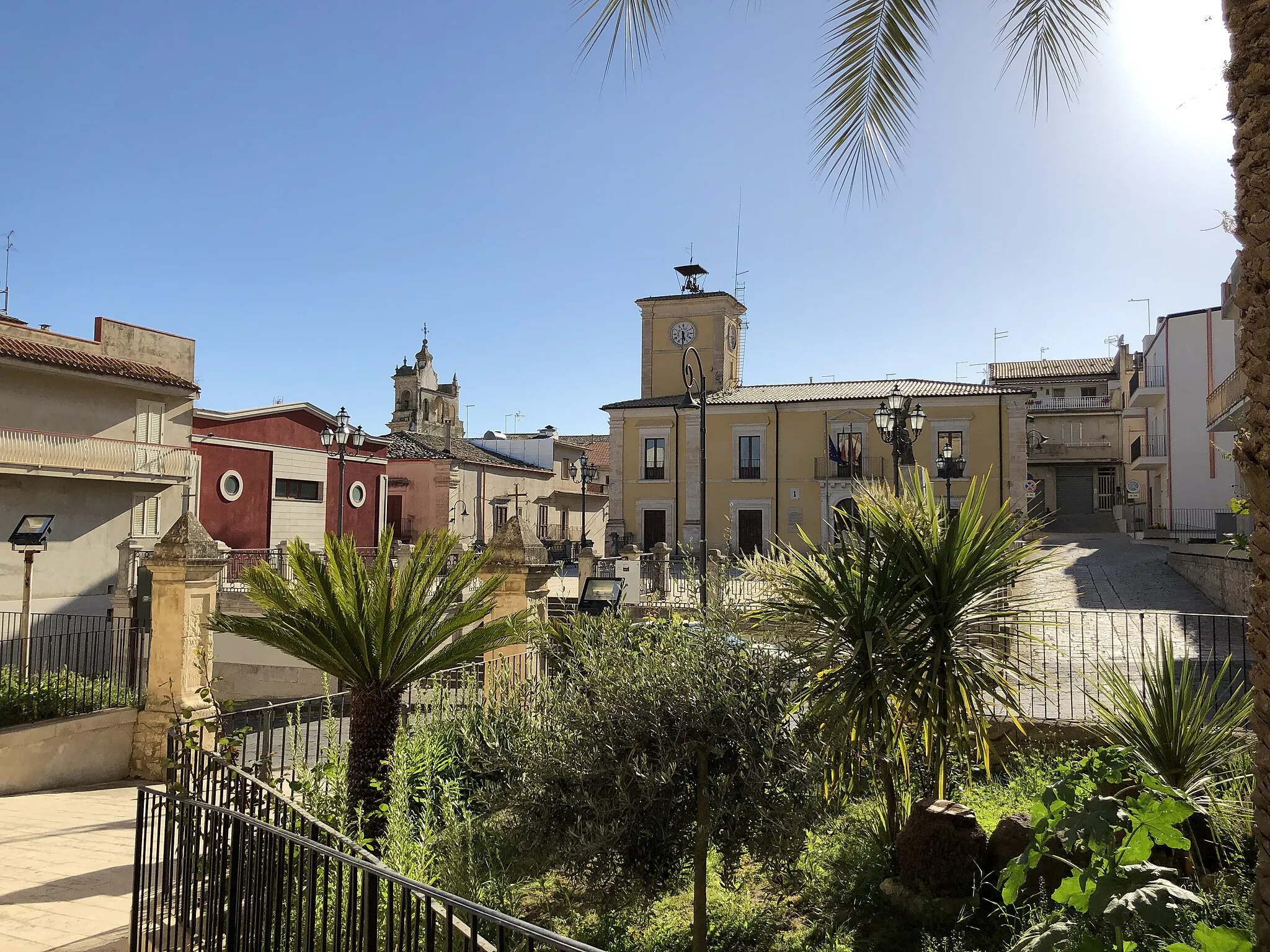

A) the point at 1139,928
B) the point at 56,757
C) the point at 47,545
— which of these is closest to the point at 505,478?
the point at 47,545

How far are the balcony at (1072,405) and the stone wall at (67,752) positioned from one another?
45392mm

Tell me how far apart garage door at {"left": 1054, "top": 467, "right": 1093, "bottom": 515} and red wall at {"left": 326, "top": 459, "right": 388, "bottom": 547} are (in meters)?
34.6

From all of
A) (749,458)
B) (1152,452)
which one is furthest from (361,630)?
(1152,452)

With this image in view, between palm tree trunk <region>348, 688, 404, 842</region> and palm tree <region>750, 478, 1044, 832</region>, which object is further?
palm tree trunk <region>348, 688, 404, 842</region>

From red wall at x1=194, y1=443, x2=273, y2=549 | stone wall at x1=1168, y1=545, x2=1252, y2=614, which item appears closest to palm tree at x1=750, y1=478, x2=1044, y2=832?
stone wall at x1=1168, y1=545, x2=1252, y2=614

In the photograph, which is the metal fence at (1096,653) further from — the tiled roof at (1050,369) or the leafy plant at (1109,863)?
the tiled roof at (1050,369)

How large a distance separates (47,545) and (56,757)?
1283 cm

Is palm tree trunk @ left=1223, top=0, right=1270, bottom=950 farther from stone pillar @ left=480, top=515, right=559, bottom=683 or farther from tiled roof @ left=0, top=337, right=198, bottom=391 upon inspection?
tiled roof @ left=0, top=337, right=198, bottom=391

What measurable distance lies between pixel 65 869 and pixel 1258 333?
7.69 meters

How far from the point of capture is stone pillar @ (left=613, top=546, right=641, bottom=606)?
17.4 m

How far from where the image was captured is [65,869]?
5816 mm

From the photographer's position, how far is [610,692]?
479 centimetres

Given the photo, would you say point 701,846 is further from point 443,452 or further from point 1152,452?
point 1152,452

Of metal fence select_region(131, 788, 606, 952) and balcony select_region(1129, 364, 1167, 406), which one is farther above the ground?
balcony select_region(1129, 364, 1167, 406)
